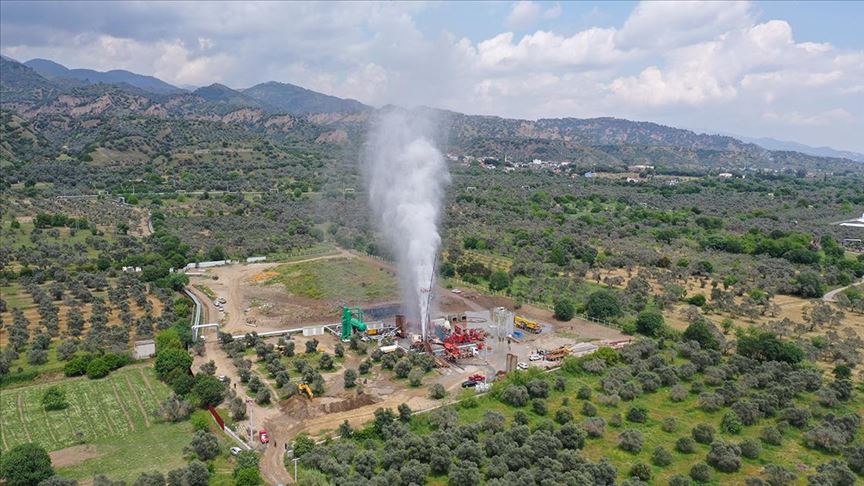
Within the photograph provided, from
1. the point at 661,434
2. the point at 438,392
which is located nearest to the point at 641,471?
the point at 661,434

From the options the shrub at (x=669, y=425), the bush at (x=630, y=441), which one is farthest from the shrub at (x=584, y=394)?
the bush at (x=630, y=441)

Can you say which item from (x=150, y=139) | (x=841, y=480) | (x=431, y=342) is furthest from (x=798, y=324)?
(x=150, y=139)

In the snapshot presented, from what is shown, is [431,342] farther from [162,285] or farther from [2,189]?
[2,189]

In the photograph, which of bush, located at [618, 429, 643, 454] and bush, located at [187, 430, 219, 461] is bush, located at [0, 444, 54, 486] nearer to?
bush, located at [187, 430, 219, 461]

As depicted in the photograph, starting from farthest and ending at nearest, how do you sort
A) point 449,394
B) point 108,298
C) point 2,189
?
point 2,189
point 108,298
point 449,394

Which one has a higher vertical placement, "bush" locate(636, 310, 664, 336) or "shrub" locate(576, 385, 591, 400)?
"bush" locate(636, 310, 664, 336)

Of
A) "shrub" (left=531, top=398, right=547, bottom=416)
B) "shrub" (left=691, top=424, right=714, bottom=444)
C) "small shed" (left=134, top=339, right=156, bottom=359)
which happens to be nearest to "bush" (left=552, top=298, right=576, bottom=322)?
"shrub" (left=531, top=398, right=547, bottom=416)
